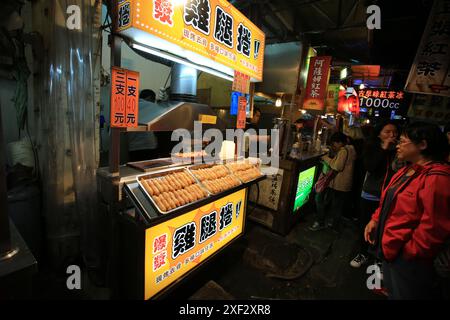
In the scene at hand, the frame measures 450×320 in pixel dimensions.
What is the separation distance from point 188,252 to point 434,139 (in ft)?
10.5

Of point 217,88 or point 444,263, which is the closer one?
point 444,263

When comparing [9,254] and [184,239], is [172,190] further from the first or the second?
[9,254]

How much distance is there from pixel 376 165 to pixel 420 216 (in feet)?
5.91

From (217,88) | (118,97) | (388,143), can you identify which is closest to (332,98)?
(217,88)

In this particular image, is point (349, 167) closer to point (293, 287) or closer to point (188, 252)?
point (293, 287)

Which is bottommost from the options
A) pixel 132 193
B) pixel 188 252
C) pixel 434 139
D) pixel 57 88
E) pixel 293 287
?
pixel 293 287

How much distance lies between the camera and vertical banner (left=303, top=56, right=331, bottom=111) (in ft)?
20.6

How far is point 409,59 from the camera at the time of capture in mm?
5520

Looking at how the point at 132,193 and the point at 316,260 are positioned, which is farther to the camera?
the point at 316,260

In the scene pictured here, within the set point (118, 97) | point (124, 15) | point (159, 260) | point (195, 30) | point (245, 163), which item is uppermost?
point (195, 30)

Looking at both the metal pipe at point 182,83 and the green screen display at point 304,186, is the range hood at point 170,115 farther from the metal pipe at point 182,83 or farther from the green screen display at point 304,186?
the green screen display at point 304,186

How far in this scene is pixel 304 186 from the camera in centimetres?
583

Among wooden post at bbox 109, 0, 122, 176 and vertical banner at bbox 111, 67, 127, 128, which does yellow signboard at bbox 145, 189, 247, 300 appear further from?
vertical banner at bbox 111, 67, 127, 128

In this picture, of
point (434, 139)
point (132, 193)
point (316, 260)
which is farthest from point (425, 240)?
point (132, 193)
